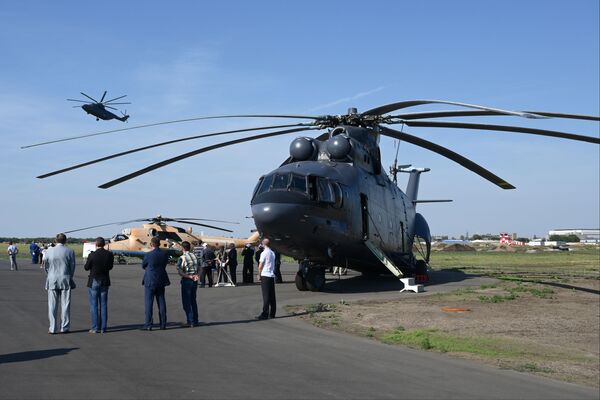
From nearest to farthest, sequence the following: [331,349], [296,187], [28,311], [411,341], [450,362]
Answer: [450,362]
[331,349]
[411,341]
[28,311]
[296,187]

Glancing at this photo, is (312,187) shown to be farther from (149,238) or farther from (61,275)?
(149,238)

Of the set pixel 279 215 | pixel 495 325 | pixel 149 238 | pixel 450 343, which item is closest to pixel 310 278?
pixel 279 215

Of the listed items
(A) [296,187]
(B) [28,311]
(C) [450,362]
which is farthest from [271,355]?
(A) [296,187]

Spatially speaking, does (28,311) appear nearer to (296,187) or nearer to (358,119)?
(296,187)

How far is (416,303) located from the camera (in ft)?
52.1

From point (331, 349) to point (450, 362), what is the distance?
185 centimetres

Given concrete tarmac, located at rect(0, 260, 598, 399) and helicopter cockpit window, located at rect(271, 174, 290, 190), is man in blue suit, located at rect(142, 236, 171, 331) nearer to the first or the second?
concrete tarmac, located at rect(0, 260, 598, 399)

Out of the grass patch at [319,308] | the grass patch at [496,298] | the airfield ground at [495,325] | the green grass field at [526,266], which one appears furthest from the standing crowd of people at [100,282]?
the green grass field at [526,266]

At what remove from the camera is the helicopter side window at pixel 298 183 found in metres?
17.2

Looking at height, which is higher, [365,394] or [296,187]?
[296,187]

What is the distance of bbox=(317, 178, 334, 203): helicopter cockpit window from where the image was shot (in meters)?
17.5

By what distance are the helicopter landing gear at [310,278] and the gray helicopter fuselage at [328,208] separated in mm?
328

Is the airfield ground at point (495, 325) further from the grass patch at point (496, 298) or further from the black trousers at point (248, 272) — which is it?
the black trousers at point (248, 272)

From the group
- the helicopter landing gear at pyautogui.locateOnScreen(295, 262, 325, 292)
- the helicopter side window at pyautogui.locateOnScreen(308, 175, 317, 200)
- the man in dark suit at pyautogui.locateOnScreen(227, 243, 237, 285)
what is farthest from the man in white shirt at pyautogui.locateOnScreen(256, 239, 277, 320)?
the man in dark suit at pyautogui.locateOnScreen(227, 243, 237, 285)
